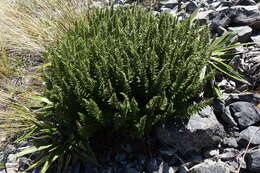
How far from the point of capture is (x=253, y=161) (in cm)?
212

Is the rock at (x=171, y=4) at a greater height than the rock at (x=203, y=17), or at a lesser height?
greater

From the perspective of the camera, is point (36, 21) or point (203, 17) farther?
point (36, 21)

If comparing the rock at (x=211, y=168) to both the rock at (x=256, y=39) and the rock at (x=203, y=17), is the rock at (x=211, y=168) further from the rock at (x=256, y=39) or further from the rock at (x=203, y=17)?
the rock at (x=203, y=17)

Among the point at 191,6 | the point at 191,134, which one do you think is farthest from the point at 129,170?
the point at 191,6

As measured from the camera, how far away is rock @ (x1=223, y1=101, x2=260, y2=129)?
2.43m

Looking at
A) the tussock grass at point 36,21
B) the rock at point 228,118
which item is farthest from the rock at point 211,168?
the tussock grass at point 36,21

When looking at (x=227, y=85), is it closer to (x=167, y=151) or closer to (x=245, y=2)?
(x=167, y=151)

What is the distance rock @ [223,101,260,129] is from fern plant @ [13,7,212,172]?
1.26 feet

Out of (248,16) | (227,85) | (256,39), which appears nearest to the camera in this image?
(227,85)

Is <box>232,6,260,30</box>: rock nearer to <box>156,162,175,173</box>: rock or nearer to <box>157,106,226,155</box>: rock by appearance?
<box>157,106,226,155</box>: rock

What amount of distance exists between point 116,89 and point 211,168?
1050mm

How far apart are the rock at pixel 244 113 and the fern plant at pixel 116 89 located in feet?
1.26

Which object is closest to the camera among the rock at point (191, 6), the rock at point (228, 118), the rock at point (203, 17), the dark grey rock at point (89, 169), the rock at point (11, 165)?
the dark grey rock at point (89, 169)

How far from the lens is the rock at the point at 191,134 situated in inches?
89.6
